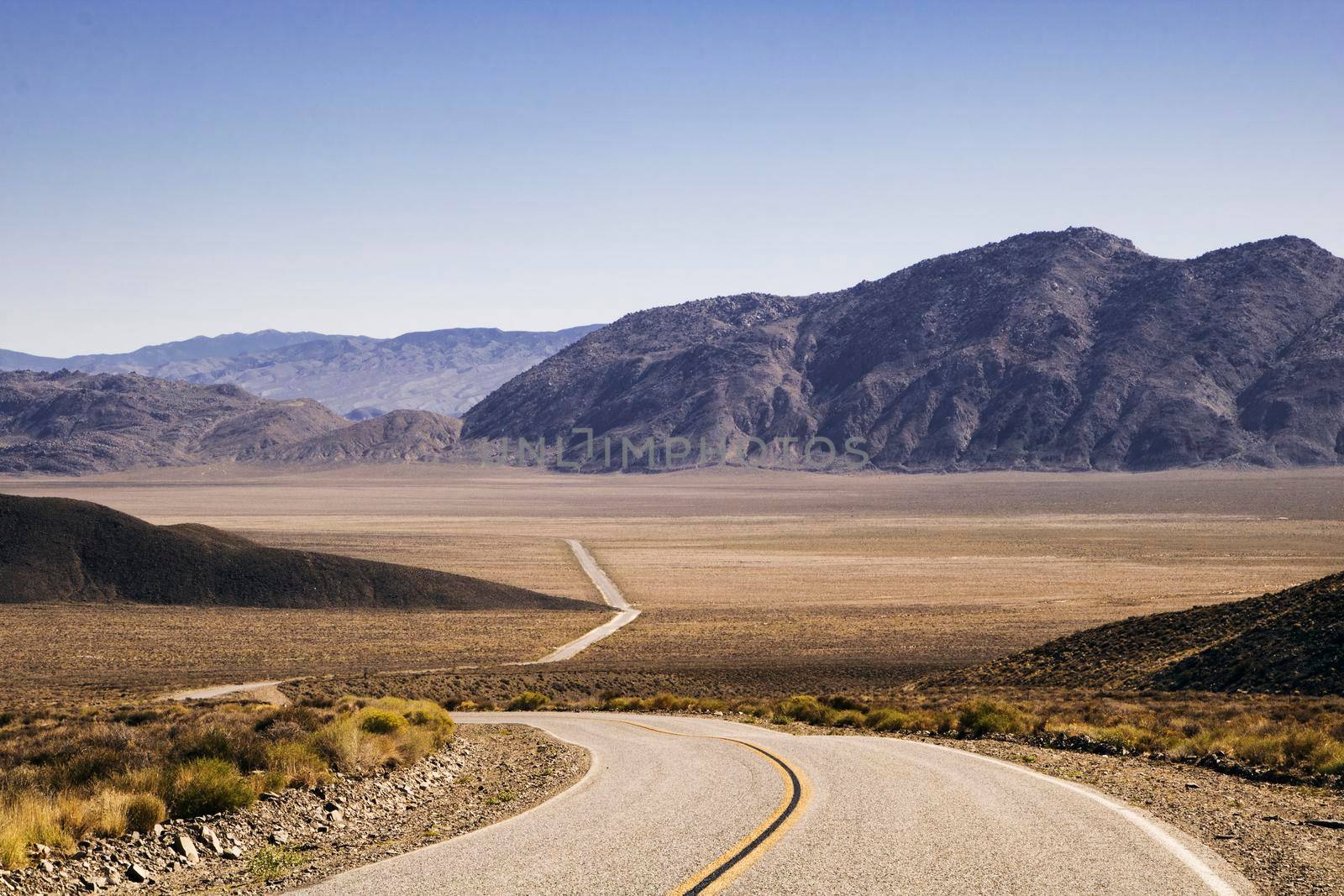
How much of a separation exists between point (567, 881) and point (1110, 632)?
108 feet

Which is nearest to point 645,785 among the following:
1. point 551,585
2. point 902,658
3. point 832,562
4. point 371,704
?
point 371,704

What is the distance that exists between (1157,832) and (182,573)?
218 ft

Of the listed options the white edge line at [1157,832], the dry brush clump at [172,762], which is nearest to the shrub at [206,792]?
the dry brush clump at [172,762]

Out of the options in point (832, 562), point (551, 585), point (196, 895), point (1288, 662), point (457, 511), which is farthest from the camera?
point (457, 511)

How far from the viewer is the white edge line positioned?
881cm

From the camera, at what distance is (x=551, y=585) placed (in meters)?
76.9

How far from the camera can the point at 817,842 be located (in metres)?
10.1

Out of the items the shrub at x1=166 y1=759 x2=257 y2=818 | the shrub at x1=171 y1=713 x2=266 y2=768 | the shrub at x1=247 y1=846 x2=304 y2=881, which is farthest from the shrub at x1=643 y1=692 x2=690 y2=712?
the shrub at x1=247 y1=846 x2=304 y2=881

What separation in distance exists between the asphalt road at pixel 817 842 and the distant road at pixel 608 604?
33404 millimetres

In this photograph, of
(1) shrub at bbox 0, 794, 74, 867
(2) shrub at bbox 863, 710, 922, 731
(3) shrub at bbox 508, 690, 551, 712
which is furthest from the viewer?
(3) shrub at bbox 508, 690, 551, 712

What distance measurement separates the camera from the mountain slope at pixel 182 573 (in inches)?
2621

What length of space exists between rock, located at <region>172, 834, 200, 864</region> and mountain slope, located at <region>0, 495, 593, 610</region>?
185 feet

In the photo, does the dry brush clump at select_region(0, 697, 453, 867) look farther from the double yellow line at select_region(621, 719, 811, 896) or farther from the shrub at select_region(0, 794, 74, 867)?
the double yellow line at select_region(621, 719, 811, 896)

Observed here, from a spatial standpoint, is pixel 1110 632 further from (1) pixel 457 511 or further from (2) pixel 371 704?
(1) pixel 457 511
